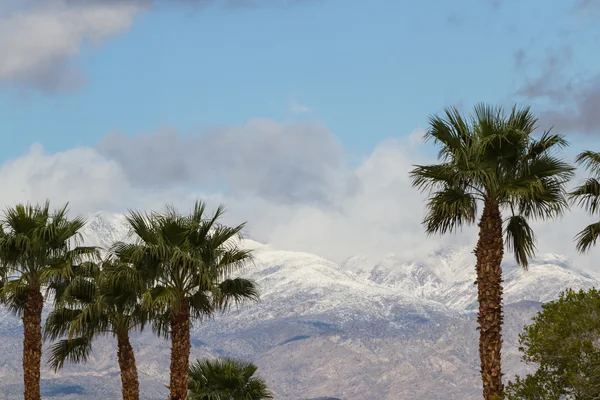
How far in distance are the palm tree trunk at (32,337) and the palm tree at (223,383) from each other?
652cm

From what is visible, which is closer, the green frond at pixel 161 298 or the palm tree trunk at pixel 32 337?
the green frond at pixel 161 298

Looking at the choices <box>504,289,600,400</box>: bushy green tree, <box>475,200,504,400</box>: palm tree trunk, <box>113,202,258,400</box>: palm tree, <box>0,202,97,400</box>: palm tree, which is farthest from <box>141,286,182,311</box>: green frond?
<box>504,289,600,400</box>: bushy green tree

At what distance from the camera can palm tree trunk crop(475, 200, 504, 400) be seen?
2878 cm

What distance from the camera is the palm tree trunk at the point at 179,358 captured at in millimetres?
37594

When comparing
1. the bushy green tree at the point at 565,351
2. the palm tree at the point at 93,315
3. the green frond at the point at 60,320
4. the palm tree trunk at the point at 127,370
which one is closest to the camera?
the bushy green tree at the point at 565,351

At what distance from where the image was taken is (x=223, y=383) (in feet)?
138

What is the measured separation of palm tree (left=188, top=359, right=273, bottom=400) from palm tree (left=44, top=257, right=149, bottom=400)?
3023 mm

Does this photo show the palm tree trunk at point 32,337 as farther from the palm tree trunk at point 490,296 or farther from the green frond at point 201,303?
the palm tree trunk at point 490,296

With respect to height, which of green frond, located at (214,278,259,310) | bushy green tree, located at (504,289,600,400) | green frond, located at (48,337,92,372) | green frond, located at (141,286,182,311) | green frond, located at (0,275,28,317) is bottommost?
bushy green tree, located at (504,289,600,400)

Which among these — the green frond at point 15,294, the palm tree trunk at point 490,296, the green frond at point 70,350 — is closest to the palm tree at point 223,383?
the green frond at point 70,350

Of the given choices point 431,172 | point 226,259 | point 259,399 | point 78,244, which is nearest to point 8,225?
point 78,244

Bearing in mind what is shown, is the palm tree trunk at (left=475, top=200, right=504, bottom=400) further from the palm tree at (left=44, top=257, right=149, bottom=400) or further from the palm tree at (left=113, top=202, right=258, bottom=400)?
the palm tree at (left=44, top=257, right=149, bottom=400)

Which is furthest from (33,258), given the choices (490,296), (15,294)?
(490,296)

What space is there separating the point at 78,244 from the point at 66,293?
8.15 ft
